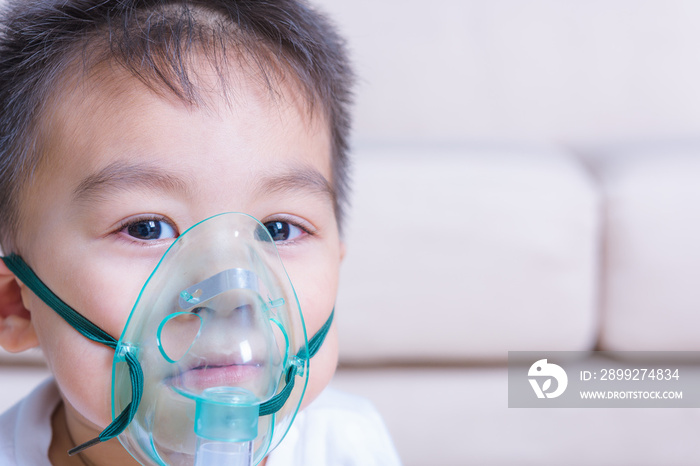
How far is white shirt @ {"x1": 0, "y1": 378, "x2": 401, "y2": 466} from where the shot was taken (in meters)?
0.96

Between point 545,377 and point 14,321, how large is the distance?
0.85m

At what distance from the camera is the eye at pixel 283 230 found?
0.84 metres

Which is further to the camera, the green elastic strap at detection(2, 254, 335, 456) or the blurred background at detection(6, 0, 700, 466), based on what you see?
the blurred background at detection(6, 0, 700, 466)

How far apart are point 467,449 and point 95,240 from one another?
30.5 inches

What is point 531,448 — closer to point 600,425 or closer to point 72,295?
point 600,425

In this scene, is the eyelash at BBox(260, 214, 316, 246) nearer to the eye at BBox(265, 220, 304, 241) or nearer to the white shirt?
the eye at BBox(265, 220, 304, 241)

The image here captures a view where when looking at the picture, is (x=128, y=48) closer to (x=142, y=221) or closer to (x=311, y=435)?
(x=142, y=221)

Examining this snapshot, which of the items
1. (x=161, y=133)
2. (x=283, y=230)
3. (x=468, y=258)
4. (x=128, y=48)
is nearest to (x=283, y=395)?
(x=283, y=230)

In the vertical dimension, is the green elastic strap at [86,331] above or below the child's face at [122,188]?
below

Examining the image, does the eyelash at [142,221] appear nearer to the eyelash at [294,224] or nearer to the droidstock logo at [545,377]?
the eyelash at [294,224]

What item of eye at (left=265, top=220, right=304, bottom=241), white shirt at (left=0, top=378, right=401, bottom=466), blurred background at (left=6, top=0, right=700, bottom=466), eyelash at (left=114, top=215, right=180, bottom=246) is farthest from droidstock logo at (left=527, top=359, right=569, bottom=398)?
eyelash at (left=114, top=215, right=180, bottom=246)

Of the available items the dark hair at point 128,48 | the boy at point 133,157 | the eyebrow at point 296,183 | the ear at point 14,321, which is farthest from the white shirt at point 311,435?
the eyebrow at point 296,183

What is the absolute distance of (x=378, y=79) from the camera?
160 cm

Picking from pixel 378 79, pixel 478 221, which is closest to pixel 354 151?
pixel 478 221
